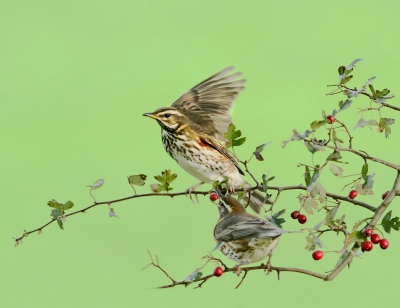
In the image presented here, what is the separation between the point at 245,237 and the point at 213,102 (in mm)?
1186

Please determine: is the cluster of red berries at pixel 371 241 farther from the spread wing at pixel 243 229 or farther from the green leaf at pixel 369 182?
the spread wing at pixel 243 229

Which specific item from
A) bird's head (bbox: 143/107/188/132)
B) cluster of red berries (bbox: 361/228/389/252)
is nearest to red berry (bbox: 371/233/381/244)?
cluster of red berries (bbox: 361/228/389/252)

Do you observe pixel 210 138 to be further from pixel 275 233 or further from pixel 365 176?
pixel 365 176

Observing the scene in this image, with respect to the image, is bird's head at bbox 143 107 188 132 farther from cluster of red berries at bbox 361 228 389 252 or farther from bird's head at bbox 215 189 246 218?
cluster of red berries at bbox 361 228 389 252

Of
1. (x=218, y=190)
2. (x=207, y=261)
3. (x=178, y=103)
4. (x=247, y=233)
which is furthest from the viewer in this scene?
(x=178, y=103)

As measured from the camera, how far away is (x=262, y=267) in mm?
1529

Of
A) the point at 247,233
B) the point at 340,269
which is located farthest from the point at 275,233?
the point at 340,269

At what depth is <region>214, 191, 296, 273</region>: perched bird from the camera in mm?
1915

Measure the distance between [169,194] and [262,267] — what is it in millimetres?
393

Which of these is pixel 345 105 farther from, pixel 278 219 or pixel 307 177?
pixel 278 219

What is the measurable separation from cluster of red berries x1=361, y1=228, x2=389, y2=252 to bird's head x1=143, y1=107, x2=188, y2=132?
131 centimetres

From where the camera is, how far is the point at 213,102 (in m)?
3.09

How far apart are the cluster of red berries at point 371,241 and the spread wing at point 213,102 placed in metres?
1.34

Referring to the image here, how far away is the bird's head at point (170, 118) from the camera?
9.04 ft
